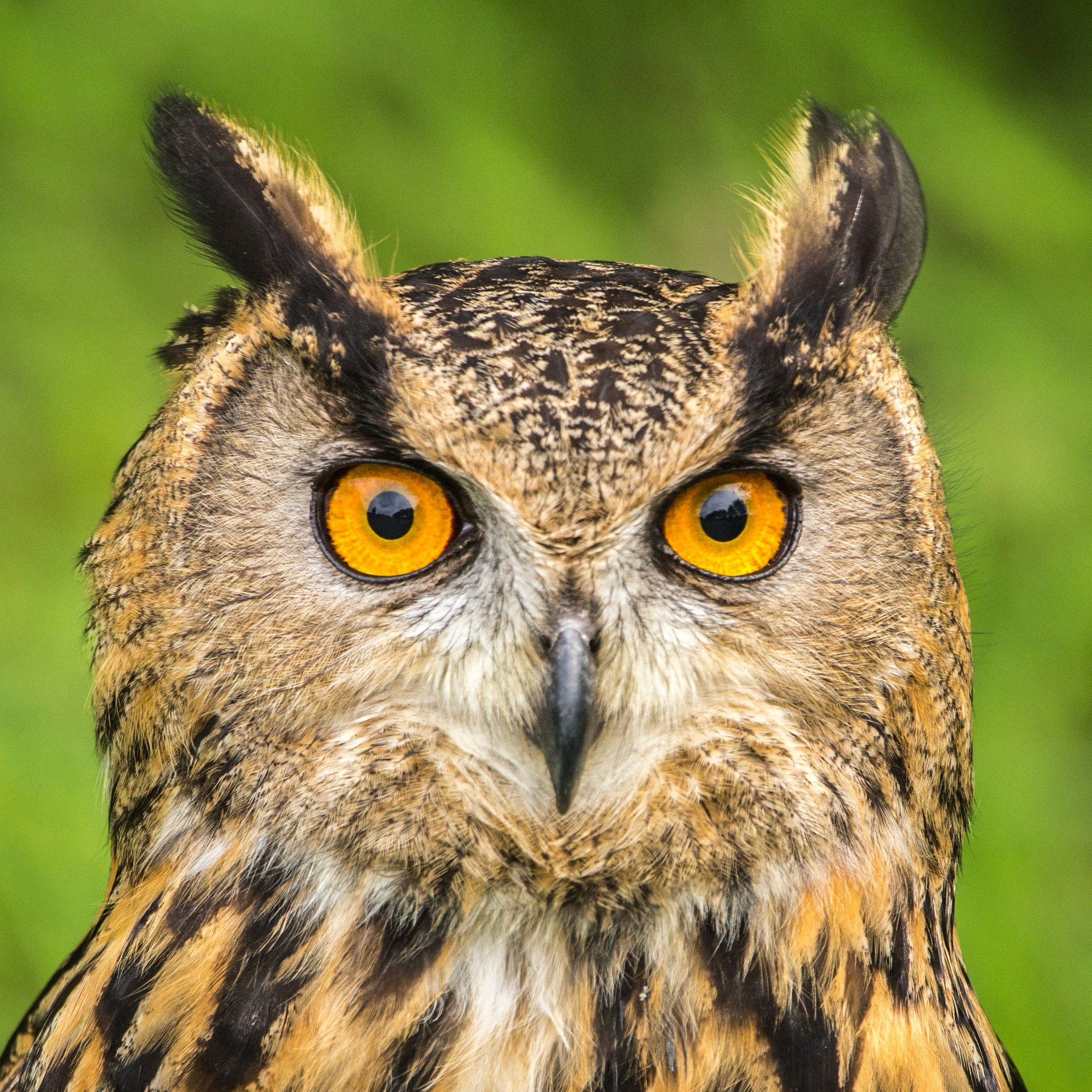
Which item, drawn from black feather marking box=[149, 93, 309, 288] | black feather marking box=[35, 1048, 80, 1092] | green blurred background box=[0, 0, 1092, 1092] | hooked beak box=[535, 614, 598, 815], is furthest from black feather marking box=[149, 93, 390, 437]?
green blurred background box=[0, 0, 1092, 1092]

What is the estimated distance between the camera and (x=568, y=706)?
3.35 ft

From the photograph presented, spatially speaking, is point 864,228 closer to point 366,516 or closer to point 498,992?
point 366,516

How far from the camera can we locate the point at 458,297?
1.15 m

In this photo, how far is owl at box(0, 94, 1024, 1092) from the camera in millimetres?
1068

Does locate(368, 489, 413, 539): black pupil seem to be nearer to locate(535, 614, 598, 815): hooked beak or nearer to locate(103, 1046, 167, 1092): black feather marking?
locate(535, 614, 598, 815): hooked beak

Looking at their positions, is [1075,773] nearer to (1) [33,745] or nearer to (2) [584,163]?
(2) [584,163]

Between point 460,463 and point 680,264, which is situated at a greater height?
point 680,264

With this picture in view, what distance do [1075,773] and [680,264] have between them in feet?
3.38

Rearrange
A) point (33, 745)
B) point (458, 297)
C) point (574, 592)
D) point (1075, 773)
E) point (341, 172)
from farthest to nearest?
point (341, 172) < point (1075, 773) < point (33, 745) < point (458, 297) < point (574, 592)

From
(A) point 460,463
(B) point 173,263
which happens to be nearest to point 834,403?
(A) point 460,463

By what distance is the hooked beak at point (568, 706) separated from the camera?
102cm

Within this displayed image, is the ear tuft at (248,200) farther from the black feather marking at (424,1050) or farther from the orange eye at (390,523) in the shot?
the black feather marking at (424,1050)

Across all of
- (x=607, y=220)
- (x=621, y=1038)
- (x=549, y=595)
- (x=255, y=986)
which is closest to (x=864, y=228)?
(x=549, y=595)

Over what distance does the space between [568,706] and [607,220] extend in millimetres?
1504
